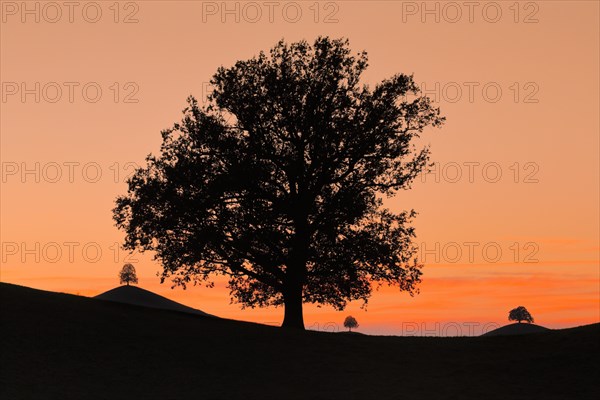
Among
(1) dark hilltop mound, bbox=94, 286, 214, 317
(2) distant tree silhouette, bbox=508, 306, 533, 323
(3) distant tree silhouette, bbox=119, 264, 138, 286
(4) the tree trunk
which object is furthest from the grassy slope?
(2) distant tree silhouette, bbox=508, 306, 533, 323

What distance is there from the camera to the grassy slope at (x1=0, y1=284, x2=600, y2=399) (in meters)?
34.3

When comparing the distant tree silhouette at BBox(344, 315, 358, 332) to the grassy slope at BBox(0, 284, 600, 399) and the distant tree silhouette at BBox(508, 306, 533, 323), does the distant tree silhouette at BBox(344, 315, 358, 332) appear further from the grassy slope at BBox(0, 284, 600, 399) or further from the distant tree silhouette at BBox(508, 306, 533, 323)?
the grassy slope at BBox(0, 284, 600, 399)

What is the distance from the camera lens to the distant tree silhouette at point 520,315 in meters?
109

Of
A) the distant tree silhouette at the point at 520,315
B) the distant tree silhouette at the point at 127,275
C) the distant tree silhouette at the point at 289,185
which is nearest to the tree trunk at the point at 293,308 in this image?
the distant tree silhouette at the point at 289,185

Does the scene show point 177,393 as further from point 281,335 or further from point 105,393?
point 281,335

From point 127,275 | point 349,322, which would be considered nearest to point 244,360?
A: point 127,275

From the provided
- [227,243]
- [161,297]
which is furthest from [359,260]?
[161,297]

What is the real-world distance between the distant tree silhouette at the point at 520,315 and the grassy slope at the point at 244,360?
6446 cm

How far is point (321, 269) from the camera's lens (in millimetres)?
50781

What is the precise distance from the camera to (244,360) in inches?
1528

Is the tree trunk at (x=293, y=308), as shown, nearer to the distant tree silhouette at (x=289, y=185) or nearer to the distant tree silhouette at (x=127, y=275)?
the distant tree silhouette at (x=289, y=185)

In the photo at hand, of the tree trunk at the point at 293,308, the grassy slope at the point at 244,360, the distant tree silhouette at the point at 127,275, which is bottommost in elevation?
the grassy slope at the point at 244,360

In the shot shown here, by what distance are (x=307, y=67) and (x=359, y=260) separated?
482 inches

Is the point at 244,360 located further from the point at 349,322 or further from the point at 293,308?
the point at 349,322
